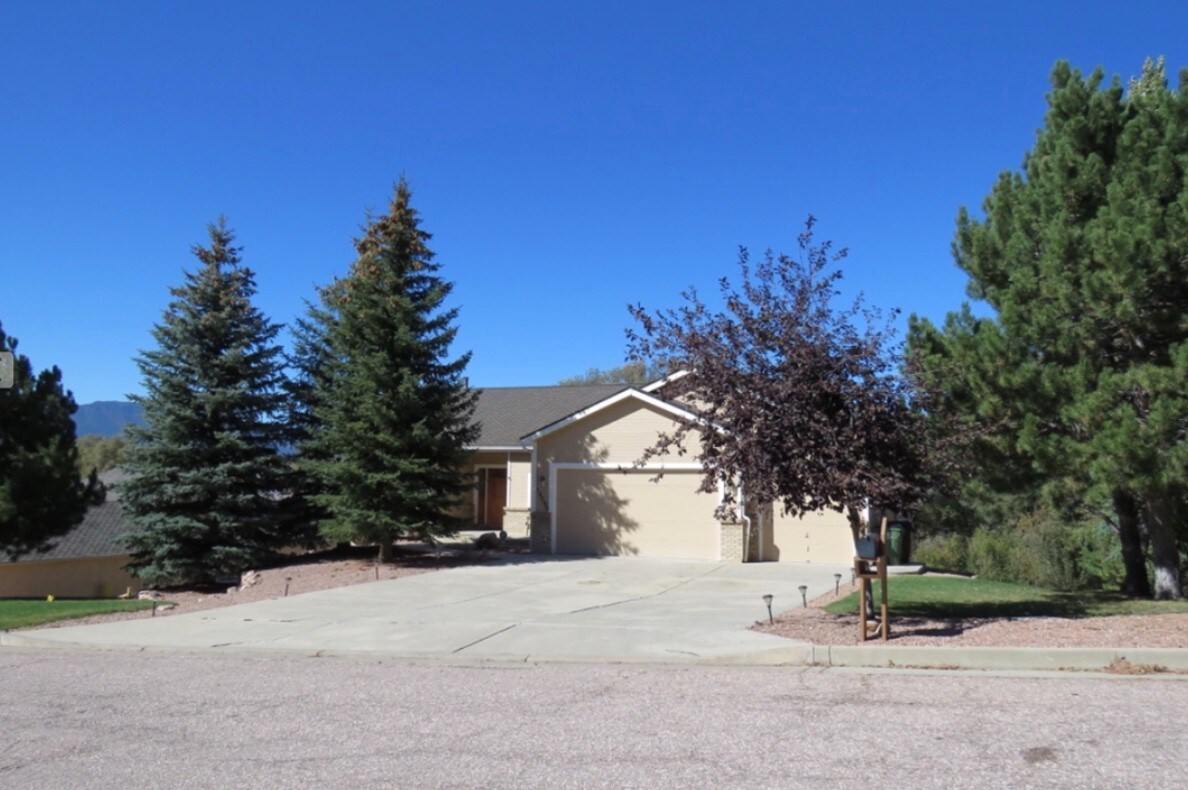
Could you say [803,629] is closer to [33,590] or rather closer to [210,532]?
[210,532]

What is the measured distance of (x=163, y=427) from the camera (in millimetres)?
20844

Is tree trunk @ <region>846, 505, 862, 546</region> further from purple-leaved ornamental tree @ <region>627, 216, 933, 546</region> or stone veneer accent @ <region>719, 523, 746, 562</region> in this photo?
stone veneer accent @ <region>719, 523, 746, 562</region>

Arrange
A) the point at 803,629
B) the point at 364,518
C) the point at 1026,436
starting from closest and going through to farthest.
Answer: the point at 803,629
the point at 1026,436
the point at 364,518

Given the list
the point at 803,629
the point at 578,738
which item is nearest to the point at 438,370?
the point at 803,629

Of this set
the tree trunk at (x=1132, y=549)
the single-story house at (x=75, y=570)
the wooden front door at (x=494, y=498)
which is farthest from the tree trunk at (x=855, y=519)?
the single-story house at (x=75, y=570)

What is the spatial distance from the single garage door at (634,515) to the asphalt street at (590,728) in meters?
12.4

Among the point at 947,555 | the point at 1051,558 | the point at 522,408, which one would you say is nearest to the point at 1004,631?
the point at 1051,558

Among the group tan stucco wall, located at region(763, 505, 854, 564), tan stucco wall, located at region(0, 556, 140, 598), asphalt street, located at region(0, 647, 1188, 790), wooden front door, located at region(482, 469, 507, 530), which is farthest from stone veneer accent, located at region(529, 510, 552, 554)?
asphalt street, located at region(0, 647, 1188, 790)

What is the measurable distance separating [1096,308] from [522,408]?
795 inches

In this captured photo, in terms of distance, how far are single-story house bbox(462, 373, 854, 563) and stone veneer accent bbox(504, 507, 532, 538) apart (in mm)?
2792

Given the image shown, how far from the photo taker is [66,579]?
29.5m

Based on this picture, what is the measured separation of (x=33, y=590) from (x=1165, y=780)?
105ft

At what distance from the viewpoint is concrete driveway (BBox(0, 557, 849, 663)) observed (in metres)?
10.2

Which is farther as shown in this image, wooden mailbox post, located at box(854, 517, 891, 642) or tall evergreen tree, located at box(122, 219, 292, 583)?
tall evergreen tree, located at box(122, 219, 292, 583)
